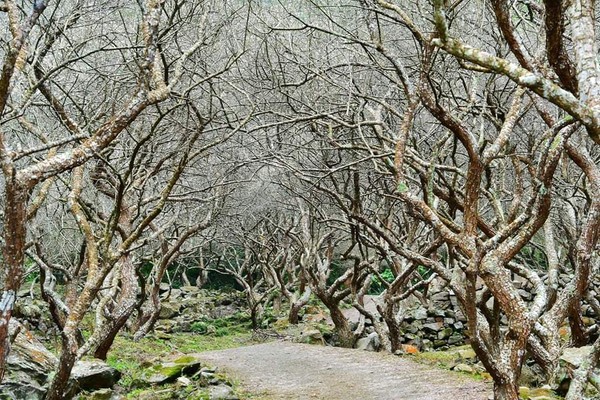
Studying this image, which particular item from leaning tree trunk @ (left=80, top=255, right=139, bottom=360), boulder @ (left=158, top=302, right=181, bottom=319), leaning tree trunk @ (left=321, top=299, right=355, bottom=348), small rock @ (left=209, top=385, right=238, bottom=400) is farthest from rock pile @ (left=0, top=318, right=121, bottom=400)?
boulder @ (left=158, top=302, right=181, bottom=319)

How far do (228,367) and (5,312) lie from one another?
7160 mm

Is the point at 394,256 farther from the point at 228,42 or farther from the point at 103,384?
the point at 103,384

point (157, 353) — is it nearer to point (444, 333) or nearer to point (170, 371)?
point (170, 371)

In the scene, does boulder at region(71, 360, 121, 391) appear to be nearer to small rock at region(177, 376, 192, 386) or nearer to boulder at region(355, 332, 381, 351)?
small rock at region(177, 376, 192, 386)

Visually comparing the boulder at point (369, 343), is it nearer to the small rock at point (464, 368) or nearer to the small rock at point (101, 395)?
the small rock at point (464, 368)

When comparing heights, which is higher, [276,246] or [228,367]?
[276,246]

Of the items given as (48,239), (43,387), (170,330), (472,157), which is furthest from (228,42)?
(170,330)

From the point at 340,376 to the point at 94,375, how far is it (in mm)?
3906

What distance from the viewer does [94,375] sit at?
7.59 m

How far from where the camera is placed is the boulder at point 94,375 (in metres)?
7.37

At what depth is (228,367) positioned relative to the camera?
10.7 metres

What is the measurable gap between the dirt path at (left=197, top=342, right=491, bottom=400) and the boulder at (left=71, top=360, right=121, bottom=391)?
7.09 ft

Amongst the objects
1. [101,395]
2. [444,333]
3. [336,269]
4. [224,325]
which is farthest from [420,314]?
[336,269]

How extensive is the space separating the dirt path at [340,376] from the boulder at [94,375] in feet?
7.09
